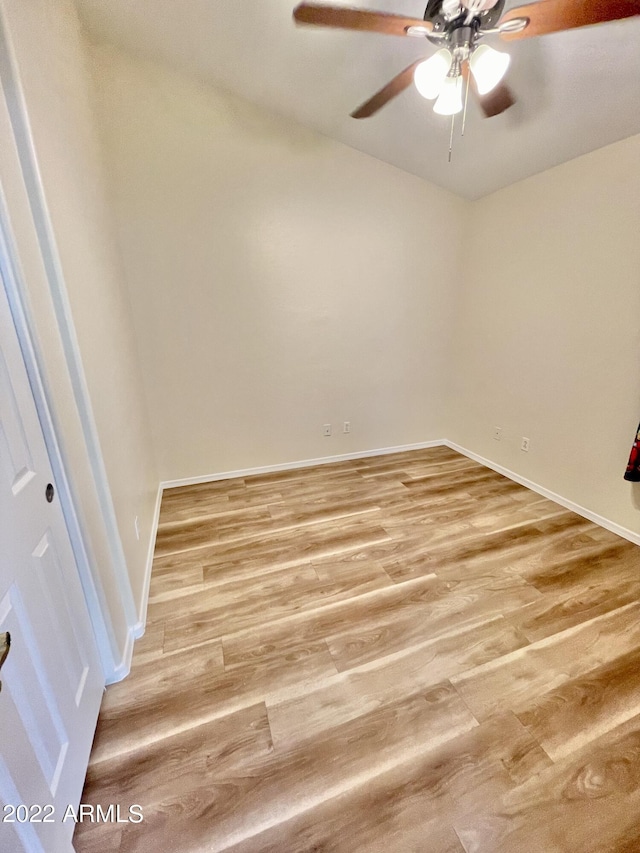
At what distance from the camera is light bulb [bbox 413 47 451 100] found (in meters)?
1.21

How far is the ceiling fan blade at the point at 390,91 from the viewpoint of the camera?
1.36 meters

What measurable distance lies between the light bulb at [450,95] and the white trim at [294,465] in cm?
252

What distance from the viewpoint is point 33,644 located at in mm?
789

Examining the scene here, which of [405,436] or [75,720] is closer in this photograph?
[75,720]

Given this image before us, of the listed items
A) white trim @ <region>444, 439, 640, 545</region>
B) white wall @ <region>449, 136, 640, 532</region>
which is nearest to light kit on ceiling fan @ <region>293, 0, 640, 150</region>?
white wall @ <region>449, 136, 640, 532</region>

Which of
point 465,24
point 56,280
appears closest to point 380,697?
point 56,280

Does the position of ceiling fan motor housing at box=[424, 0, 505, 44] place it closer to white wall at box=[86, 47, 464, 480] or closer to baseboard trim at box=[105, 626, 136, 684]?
white wall at box=[86, 47, 464, 480]

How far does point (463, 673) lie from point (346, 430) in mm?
2154

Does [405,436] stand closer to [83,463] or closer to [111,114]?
[83,463]

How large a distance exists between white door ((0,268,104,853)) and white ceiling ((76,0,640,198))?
200 cm

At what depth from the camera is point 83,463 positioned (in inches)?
43.6

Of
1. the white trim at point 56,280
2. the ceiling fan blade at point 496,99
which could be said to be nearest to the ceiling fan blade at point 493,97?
the ceiling fan blade at point 496,99

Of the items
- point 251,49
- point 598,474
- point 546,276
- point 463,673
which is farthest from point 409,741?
point 251,49

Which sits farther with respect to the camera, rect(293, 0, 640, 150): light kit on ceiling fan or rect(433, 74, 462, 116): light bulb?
rect(433, 74, 462, 116): light bulb
